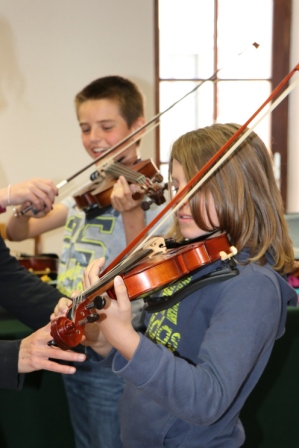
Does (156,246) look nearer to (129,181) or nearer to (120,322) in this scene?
(120,322)

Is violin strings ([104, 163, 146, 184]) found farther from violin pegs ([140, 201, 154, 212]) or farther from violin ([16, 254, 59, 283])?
violin ([16, 254, 59, 283])

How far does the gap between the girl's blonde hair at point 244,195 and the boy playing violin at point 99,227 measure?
19.8 inches

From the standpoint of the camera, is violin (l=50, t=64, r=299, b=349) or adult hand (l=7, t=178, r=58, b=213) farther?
adult hand (l=7, t=178, r=58, b=213)

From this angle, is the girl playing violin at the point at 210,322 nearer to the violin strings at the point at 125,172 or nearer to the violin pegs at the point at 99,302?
the violin pegs at the point at 99,302

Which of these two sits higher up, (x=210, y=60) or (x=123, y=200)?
(x=210, y=60)

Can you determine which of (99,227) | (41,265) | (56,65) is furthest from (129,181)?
(56,65)

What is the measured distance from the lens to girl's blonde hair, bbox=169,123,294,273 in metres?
1.10

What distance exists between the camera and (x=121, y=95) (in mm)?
1938

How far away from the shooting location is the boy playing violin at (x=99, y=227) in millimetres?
1521

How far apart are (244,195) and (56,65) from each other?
9.11 feet

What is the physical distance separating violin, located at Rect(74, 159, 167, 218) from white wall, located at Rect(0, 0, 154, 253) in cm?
184

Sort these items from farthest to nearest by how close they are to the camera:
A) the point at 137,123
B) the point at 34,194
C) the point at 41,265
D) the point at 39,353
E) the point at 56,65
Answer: the point at 56,65, the point at 41,265, the point at 137,123, the point at 34,194, the point at 39,353

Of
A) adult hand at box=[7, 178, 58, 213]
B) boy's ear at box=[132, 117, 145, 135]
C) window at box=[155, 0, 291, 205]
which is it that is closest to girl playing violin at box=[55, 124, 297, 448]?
adult hand at box=[7, 178, 58, 213]

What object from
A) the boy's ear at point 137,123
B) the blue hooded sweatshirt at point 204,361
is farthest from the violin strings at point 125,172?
the blue hooded sweatshirt at point 204,361
